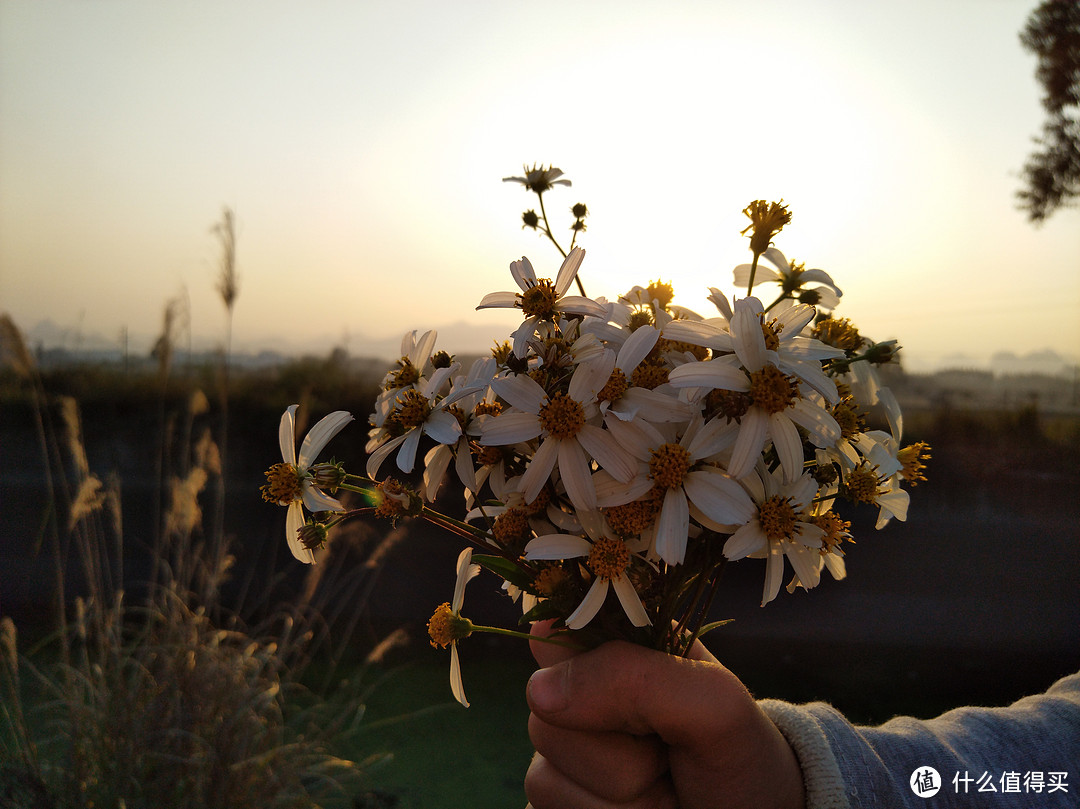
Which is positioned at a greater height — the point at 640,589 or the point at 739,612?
the point at 640,589

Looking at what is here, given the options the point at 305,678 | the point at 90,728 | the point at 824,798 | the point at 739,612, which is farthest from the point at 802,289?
the point at 305,678

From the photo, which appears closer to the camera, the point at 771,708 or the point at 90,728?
the point at 771,708

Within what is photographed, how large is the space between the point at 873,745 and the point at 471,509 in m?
0.58

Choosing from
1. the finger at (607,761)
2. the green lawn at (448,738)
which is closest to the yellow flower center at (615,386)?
the finger at (607,761)

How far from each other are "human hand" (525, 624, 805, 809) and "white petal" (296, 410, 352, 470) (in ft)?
0.92

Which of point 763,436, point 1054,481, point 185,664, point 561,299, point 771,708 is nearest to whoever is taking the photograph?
point 763,436

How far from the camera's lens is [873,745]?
805mm

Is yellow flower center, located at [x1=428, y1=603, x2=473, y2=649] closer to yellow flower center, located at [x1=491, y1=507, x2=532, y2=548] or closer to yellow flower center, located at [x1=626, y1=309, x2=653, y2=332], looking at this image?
yellow flower center, located at [x1=491, y1=507, x2=532, y2=548]

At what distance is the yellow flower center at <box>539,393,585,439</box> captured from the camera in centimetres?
50

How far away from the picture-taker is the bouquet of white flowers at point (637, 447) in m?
0.49

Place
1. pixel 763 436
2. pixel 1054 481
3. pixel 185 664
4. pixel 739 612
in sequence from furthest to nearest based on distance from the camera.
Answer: pixel 739 612 → pixel 1054 481 → pixel 185 664 → pixel 763 436

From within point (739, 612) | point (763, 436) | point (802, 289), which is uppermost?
point (802, 289)

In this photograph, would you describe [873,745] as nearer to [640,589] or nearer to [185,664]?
[640,589]

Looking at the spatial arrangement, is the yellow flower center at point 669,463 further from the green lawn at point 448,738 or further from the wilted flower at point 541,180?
the green lawn at point 448,738
